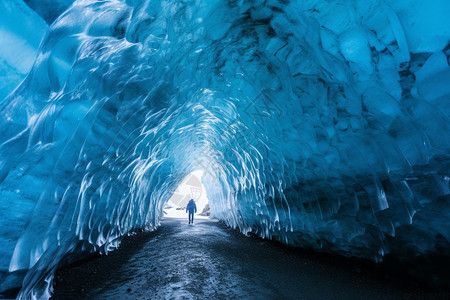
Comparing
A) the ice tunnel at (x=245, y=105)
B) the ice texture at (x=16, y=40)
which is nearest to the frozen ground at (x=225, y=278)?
the ice tunnel at (x=245, y=105)

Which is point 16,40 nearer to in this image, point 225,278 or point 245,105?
point 225,278

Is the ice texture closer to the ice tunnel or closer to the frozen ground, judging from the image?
the ice tunnel

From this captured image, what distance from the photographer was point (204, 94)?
611 cm

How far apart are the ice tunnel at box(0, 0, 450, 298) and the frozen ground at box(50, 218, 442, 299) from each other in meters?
0.38

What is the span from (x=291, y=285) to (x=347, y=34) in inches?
151

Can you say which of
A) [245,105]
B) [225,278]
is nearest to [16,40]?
[225,278]

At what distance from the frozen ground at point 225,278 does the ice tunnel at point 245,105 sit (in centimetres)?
38

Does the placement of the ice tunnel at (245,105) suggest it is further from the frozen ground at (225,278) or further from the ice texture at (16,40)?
the frozen ground at (225,278)

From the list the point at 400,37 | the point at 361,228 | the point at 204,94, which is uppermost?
the point at 204,94

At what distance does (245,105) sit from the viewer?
571 cm

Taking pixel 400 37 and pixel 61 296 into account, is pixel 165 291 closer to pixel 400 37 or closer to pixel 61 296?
pixel 61 296

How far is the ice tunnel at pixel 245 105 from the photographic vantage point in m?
2.21

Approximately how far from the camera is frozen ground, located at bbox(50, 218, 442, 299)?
3.29 metres

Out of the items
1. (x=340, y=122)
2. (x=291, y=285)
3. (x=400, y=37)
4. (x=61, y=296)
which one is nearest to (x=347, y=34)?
(x=400, y=37)
